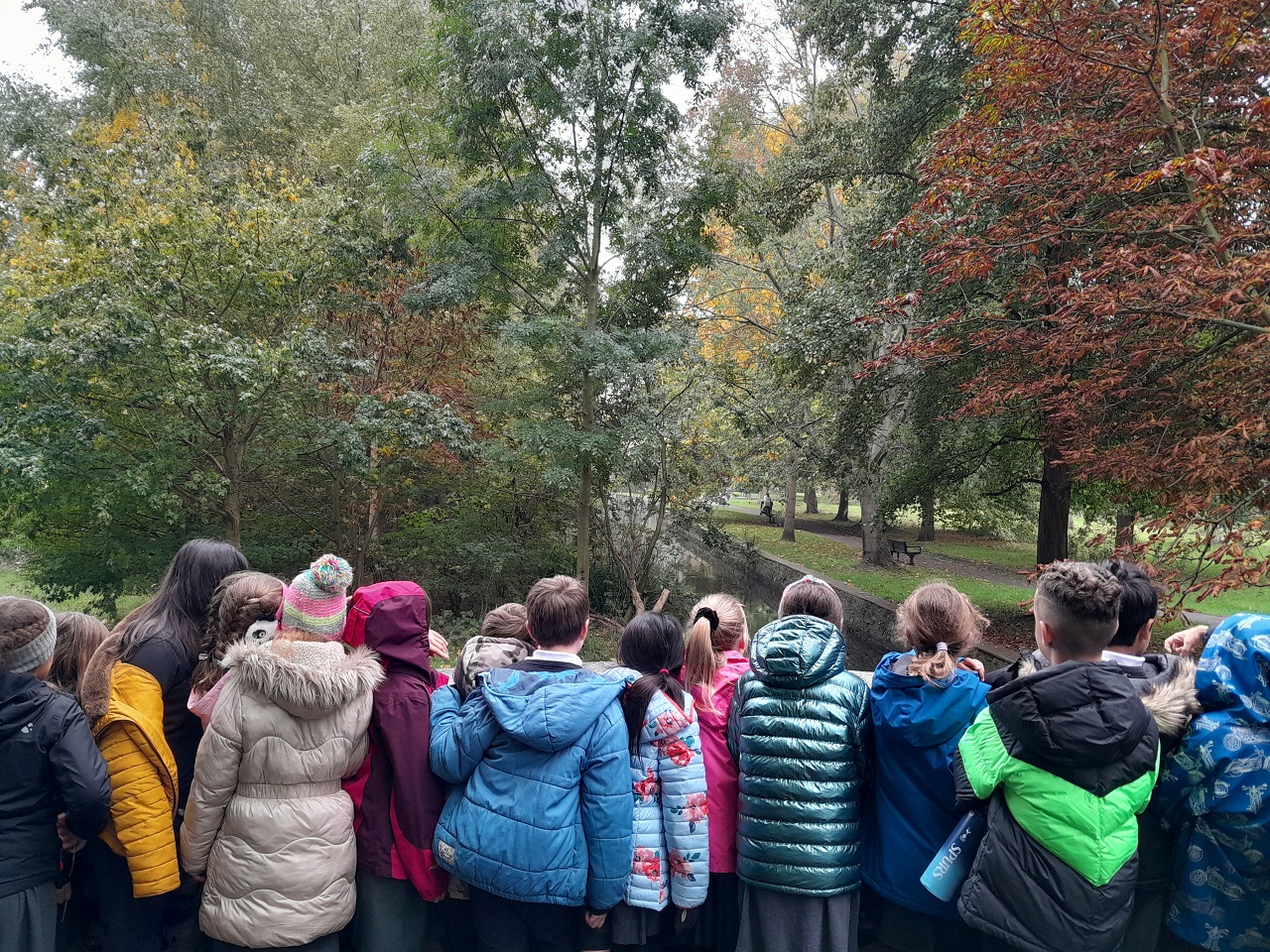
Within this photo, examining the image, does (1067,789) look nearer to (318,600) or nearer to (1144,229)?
(318,600)

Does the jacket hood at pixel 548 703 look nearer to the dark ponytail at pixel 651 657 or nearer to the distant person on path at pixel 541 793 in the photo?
the distant person on path at pixel 541 793

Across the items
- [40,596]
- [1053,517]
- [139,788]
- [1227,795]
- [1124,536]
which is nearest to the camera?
[1227,795]

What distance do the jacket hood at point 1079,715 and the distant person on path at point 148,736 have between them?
2411 mm

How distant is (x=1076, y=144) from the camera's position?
554 centimetres

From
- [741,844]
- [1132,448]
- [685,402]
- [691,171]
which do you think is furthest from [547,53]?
[741,844]

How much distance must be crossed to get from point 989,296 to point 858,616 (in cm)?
600

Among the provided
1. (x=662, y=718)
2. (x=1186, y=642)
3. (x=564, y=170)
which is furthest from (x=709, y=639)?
(x=564, y=170)

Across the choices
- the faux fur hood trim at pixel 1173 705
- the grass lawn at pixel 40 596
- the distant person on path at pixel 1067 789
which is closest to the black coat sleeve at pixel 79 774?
the distant person on path at pixel 1067 789

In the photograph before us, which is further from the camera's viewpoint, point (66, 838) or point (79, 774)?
point (66, 838)

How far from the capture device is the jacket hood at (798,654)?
→ 6.91ft

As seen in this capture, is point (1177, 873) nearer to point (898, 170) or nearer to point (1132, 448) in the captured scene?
point (1132, 448)

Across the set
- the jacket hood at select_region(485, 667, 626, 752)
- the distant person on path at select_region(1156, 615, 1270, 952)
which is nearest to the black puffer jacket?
the jacket hood at select_region(485, 667, 626, 752)

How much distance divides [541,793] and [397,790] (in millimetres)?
490

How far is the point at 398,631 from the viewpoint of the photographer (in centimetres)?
221
